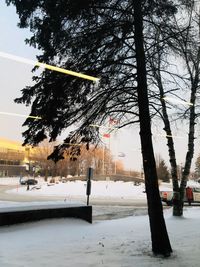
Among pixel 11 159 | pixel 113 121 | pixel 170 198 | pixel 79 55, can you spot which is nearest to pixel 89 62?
pixel 79 55

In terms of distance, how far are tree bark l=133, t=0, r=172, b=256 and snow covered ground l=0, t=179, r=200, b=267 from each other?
0.38 meters

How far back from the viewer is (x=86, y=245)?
11547 millimetres

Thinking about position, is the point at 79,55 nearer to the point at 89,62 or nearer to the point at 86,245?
the point at 89,62

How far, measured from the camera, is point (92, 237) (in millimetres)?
13711

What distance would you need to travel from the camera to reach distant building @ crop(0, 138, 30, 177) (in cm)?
9419

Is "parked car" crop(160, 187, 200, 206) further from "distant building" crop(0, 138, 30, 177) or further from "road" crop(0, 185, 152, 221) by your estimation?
"distant building" crop(0, 138, 30, 177)

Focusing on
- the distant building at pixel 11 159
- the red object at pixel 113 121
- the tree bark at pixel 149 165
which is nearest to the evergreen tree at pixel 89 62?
the tree bark at pixel 149 165

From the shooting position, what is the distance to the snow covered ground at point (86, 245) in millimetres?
9070

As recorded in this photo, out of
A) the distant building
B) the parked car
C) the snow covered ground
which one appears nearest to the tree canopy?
the snow covered ground

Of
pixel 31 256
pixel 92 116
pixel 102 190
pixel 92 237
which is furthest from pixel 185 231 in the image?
pixel 102 190

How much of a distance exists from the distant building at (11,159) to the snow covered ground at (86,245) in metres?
78.9

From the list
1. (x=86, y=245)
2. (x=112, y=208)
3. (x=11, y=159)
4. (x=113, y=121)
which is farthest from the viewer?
(x=11, y=159)

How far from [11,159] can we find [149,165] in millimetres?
91534

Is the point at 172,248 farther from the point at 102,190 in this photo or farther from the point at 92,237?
the point at 102,190
